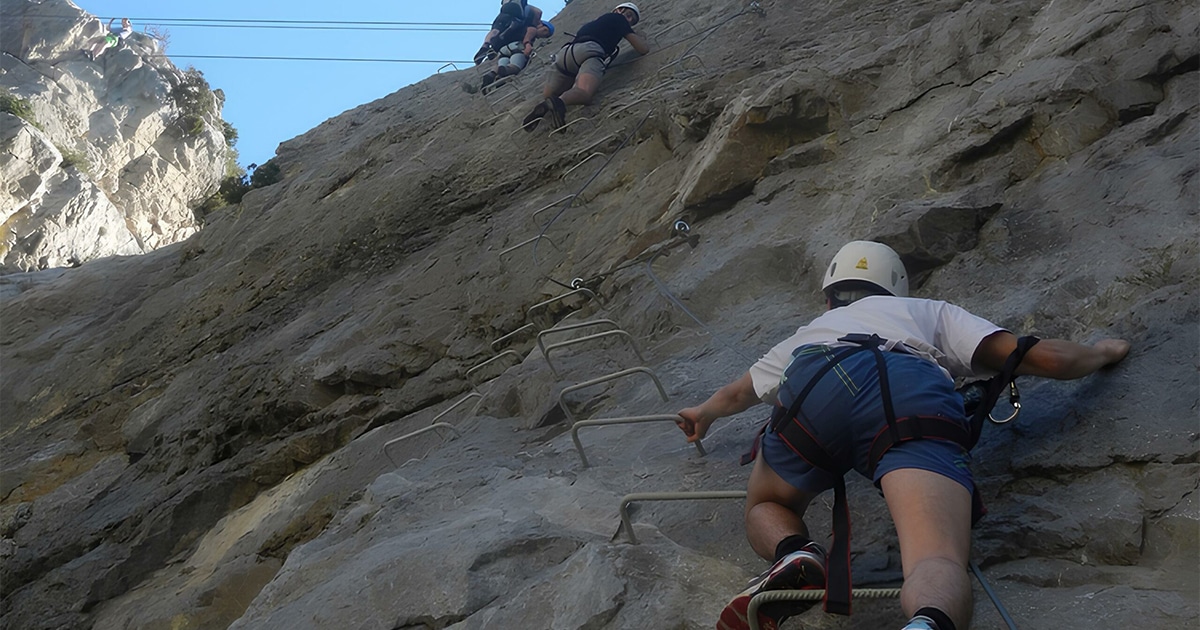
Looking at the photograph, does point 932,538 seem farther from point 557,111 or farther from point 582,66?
point 582,66

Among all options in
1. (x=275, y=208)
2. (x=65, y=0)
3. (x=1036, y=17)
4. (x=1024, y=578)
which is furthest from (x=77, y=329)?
(x=65, y=0)

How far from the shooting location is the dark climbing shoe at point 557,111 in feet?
37.6

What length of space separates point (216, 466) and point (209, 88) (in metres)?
32.2

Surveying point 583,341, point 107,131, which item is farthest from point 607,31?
point 107,131

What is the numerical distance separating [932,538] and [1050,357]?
1.02 meters

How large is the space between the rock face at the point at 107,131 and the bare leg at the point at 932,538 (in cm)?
3304

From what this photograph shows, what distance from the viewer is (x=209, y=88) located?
3600 centimetres

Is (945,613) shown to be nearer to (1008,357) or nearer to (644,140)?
(1008,357)

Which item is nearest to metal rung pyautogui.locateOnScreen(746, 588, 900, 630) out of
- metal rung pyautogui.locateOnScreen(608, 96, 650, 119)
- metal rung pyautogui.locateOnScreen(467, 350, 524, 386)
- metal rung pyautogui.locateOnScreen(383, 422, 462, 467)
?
metal rung pyautogui.locateOnScreen(383, 422, 462, 467)

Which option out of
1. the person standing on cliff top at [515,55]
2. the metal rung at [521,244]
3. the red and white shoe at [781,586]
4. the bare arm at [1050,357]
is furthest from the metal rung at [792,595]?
the person standing on cliff top at [515,55]

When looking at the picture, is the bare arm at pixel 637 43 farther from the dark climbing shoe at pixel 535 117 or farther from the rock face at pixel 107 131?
the rock face at pixel 107 131

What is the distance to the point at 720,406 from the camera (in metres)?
3.77

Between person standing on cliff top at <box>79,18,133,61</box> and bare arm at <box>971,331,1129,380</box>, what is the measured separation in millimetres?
41468

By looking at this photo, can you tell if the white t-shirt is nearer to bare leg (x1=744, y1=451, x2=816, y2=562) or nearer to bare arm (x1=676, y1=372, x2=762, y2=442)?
bare arm (x1=676, y1=372, x2=762, y2=442)
